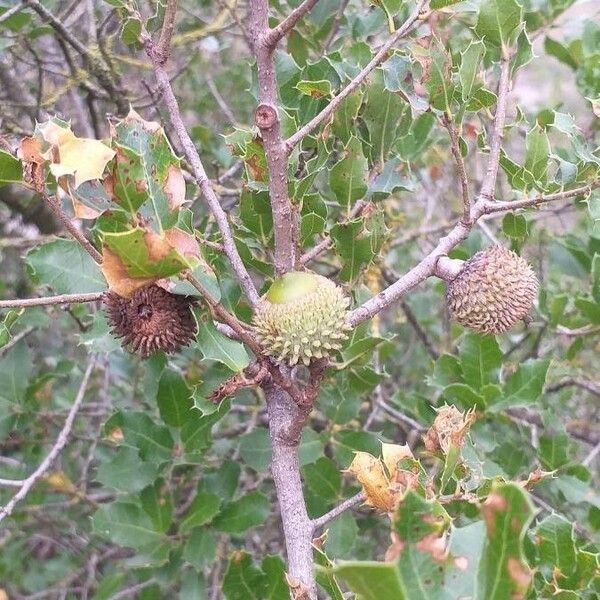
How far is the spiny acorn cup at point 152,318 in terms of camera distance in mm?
1081

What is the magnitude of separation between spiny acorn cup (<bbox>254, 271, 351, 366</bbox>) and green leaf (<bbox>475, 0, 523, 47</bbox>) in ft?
1.80

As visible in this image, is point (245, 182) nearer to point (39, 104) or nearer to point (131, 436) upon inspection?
point (131, 436)

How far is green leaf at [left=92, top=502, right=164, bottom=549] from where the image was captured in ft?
5.42

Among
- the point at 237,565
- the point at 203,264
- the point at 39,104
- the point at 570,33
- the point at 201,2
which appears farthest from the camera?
the point at 201,2

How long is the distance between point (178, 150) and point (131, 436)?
785mm

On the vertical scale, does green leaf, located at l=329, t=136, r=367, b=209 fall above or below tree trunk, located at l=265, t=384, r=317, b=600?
above

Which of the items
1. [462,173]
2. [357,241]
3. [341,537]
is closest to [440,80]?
[462,173]

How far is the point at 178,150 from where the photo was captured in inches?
79.0

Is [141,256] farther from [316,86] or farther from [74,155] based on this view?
[316,86]

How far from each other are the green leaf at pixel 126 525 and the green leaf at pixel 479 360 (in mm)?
776

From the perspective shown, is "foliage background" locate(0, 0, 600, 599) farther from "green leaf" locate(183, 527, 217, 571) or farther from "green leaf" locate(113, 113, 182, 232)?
"green leaf" locate(113, 113, 182, 232)

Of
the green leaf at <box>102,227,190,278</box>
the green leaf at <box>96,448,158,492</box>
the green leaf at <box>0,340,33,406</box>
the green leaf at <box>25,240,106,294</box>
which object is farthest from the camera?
the green leaf at <box>0,340,33,406</box>

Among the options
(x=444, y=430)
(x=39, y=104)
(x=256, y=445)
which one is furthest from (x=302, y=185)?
(x=39, y=104)

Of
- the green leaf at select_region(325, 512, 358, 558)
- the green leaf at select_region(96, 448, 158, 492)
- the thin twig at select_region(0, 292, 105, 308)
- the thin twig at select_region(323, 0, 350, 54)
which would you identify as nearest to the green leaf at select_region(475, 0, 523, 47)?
the thin twig at select_region(323, 0, 350, 54)
